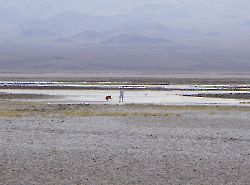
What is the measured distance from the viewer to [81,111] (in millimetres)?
24828

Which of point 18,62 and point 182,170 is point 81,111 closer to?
point 182,170

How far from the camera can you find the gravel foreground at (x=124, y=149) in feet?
36.9

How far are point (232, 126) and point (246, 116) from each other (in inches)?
143

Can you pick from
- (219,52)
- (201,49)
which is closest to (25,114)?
(219,52)

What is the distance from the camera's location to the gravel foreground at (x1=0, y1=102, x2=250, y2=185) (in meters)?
11.2

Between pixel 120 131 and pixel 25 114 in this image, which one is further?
pixel 25 114

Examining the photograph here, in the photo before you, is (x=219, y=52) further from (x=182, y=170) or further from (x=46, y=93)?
(x=182, y=170)

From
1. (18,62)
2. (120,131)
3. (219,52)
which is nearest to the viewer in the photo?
(120,131)

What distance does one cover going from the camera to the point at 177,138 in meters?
16.2

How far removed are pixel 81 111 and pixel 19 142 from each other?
973cm

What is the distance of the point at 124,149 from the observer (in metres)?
14.2

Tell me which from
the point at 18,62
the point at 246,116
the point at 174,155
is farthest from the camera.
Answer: the point at 18,62

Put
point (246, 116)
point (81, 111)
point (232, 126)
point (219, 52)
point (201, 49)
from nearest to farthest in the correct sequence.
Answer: point (232, 126)
point (246, 116)
point (81, 111)
point (219, 52)
point (201, 49)

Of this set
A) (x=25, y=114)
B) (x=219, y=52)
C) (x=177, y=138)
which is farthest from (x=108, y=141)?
(x=219, y=52)
